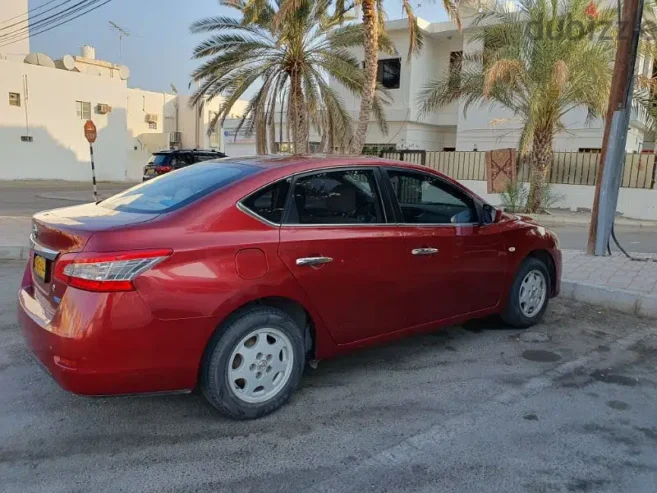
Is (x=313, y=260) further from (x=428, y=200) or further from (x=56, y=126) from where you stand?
(x=56, y=126)

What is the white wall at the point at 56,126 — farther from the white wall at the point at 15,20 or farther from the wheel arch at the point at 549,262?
the wheel arch at the point at 549,262

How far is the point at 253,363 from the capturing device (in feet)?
10.7

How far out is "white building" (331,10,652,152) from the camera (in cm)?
2164

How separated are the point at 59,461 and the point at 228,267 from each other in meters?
1.34

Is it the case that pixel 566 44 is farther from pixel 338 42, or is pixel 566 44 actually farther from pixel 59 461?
pixel 59 461

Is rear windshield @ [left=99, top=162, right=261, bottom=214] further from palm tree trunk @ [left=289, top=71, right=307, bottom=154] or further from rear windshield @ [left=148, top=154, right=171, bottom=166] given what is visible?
rear windshield @ [left=148, top=154, right=171, bottom=166]

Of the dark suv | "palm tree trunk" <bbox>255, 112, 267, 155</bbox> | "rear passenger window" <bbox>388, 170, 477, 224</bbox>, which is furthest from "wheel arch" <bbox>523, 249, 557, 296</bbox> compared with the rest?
the dark suv

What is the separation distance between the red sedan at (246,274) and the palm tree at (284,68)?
11.5m

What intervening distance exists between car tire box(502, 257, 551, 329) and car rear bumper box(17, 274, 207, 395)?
3.04 meters

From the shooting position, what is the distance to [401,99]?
78.6 feet

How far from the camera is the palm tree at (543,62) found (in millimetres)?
13102

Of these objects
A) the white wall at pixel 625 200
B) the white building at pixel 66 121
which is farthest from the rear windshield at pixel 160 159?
the white building at pixel 66 121

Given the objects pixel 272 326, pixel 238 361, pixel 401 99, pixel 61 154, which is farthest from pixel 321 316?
pixel 61 154

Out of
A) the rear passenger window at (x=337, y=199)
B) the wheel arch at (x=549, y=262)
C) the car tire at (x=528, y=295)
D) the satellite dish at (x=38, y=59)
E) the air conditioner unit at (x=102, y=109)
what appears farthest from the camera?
the air conditioner unit at (x=102, y=109)
